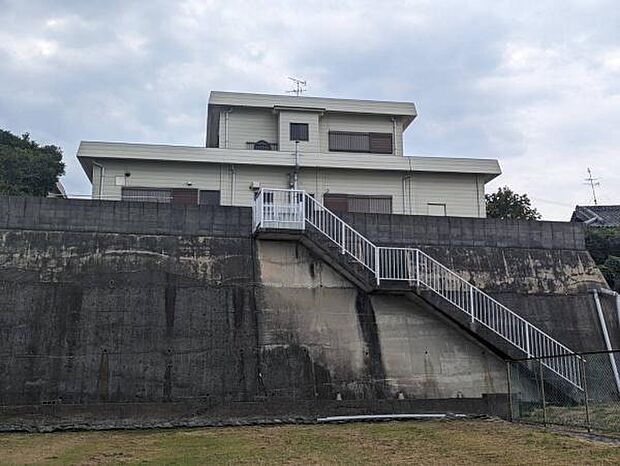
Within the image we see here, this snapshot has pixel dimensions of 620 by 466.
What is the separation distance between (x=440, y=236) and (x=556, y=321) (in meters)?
3.69

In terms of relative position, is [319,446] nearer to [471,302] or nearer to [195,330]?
[195,330]

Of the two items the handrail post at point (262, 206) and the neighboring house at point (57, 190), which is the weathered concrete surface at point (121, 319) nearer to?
the handrail post at point (262, 206)

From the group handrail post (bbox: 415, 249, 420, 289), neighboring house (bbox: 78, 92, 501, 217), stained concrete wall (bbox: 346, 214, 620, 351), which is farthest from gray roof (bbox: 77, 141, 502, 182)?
handrail post (bbox: 415, 249, 420, 289)

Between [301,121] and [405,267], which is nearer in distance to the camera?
[405,267]

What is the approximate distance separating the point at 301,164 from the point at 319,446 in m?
12.8

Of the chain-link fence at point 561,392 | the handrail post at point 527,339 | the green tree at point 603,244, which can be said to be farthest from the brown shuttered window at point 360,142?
the chain-link fence at point 561,392

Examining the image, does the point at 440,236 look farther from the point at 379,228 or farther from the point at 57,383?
the point at 57,383

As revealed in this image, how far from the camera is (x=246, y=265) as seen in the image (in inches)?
569

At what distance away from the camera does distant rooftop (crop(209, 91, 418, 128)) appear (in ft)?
72.0

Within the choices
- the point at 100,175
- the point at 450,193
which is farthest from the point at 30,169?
the point at 450,193

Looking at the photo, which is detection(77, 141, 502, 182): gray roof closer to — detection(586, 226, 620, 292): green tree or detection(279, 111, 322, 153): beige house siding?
detection(279, 111, 322, 153): beige house siding

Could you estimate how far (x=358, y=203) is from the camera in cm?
2117

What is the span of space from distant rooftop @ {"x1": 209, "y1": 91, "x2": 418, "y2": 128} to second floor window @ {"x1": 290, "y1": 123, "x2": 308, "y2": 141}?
0.62 metres

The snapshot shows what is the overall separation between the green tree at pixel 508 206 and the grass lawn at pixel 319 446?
16451 millimetres
